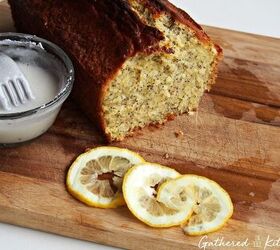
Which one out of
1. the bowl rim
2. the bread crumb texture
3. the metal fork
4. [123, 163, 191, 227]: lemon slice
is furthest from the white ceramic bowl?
[123, 163, 191, 227]: lemon slice

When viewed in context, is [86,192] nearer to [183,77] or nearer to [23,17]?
[183,77]

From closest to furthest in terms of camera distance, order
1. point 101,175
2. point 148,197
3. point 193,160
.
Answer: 1. point 148,197
2. point 101,175
3. point 193,160

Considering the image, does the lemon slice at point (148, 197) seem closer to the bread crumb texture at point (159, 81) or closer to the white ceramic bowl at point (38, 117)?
the bread crumb texture at point (159, 81)

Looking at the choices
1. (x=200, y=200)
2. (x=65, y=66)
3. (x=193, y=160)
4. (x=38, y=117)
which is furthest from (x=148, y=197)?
(x=65, y=66)

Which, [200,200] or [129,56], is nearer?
[200,200]

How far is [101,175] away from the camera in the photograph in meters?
3.24

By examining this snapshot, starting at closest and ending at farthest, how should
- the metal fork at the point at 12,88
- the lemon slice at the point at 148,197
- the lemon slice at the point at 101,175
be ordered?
the lemon slice at the point at 148,197, the lemon slice at the point at 101,175, the metal fork at the point at 12,88

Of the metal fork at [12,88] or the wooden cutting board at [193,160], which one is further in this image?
the metal fork at [12,88]

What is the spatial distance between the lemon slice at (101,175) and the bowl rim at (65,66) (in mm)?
331

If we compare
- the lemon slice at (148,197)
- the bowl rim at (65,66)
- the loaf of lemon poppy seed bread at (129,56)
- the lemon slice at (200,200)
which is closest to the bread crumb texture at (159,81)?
the loaf of lemon poppy seed bread at (129,56)

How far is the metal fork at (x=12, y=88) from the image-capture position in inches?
131

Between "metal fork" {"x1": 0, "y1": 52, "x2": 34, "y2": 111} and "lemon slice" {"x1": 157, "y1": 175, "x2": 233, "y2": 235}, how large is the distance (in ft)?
2.99

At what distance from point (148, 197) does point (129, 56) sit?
757 millimetres

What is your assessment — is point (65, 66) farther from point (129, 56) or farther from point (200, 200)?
point (200, 200)
